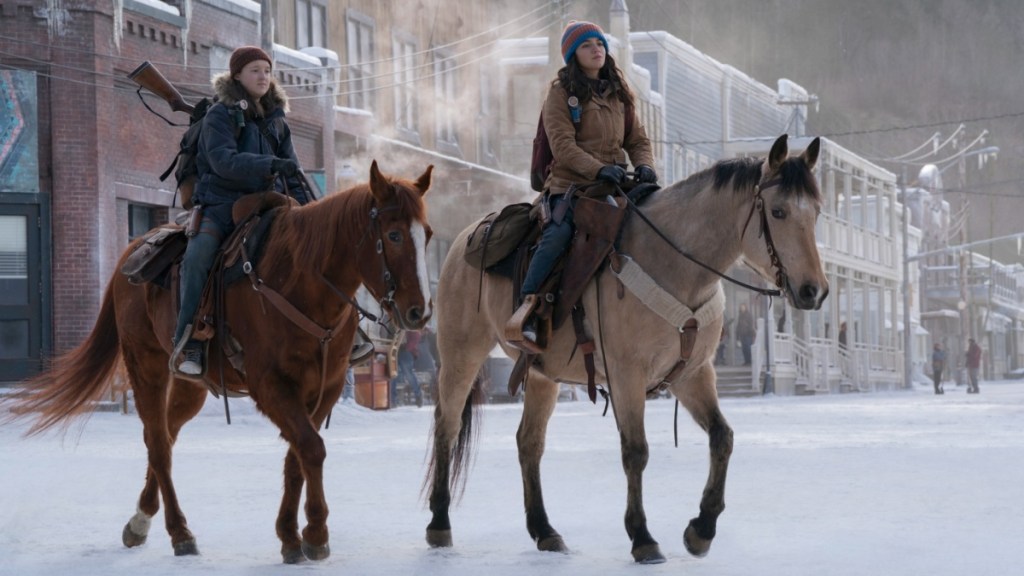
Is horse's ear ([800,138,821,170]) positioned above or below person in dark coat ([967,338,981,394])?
above

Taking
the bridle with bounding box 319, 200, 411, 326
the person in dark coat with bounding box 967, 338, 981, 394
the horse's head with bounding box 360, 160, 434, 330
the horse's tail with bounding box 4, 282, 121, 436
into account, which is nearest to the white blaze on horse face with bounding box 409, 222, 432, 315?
the horse's head with bounding box 360, 160, 434, 330

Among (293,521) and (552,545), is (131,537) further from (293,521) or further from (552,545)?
(552,545)

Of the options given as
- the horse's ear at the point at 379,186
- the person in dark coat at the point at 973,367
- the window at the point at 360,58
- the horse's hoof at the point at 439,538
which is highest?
the window at the point at 360,58

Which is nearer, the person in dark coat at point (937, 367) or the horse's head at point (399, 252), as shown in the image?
the horse's head at point (399, 252)

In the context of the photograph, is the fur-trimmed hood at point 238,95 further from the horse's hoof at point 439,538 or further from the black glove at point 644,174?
the horse's hoof at point 439,538

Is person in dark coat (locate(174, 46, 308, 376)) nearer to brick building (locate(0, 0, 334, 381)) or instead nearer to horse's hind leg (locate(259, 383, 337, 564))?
horse's hind leg (locate(259, 383, 337, 564))

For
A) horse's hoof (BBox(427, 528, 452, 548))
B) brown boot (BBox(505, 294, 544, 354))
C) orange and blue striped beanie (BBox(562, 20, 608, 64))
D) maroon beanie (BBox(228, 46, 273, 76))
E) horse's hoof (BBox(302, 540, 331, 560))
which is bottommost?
horse's hoof (BBox(427, 528, 452, 548))

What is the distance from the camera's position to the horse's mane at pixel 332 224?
7789 millimetres

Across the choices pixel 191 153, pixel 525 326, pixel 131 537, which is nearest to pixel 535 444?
pixel 525 326

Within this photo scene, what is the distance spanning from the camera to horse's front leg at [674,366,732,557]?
313 inches

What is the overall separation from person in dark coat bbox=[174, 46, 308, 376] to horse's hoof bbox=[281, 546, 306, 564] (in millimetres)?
1112

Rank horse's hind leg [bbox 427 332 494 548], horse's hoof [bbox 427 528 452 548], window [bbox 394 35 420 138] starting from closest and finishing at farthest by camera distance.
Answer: horse's hoof [bbox 427 528 452 548]
horse's hind leg [bbox 427 332 494 548]
window [bbox 394 35 420 138]

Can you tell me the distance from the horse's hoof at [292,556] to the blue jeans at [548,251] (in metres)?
1.89

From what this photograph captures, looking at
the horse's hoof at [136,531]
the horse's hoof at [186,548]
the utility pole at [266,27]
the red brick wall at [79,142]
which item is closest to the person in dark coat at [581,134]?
the horse's hoof at [186,548]
